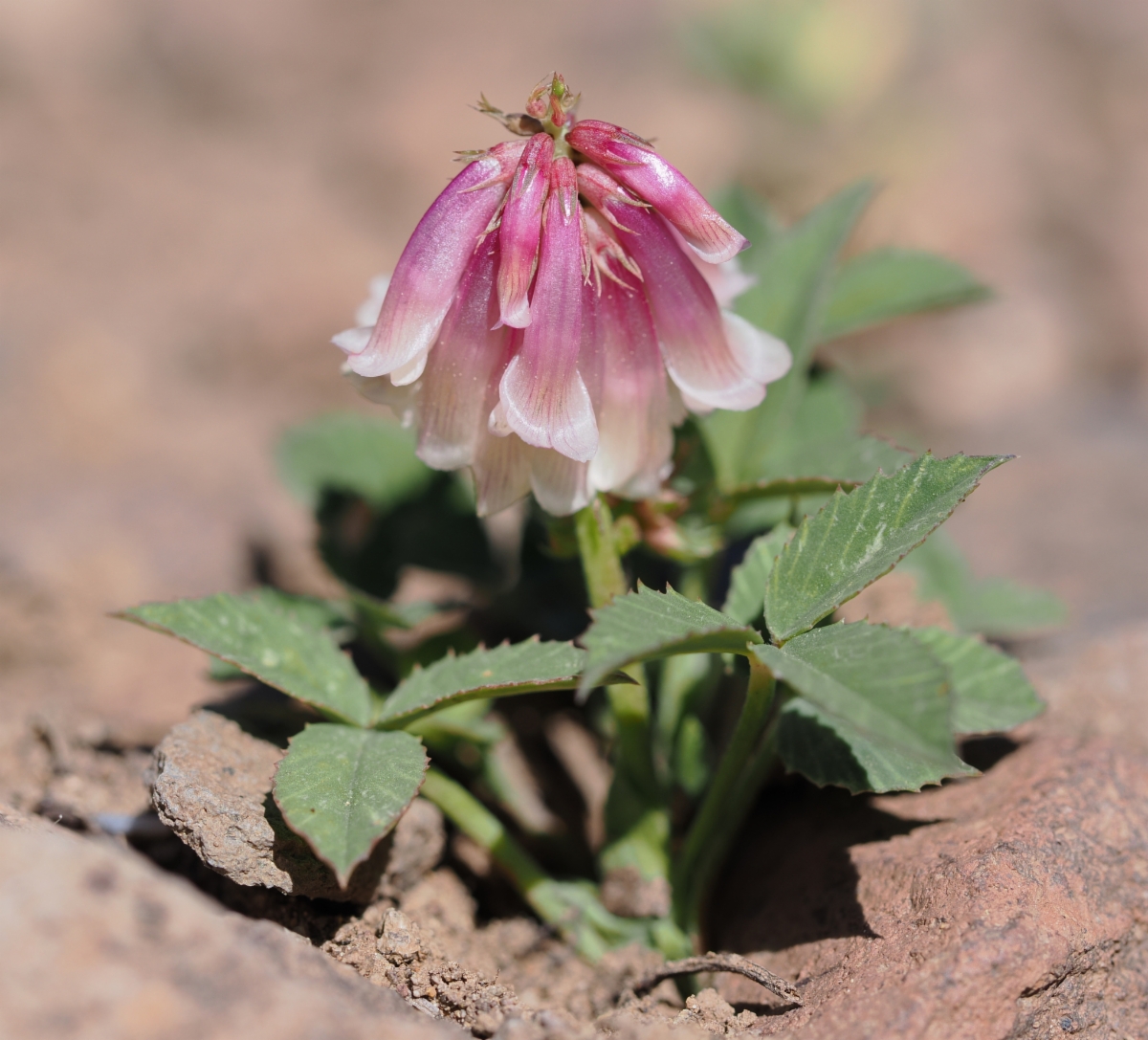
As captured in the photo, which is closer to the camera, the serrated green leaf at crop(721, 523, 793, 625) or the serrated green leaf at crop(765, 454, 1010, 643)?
the serrated green leaf at crop(765, 454, 1010, 643)

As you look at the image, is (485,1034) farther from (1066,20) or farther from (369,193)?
(1066,20)

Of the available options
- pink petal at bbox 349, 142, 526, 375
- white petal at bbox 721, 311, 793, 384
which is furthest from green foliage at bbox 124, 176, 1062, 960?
pink petal at bbox 349, 142, 526, 375

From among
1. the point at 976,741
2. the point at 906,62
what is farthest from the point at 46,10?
the point at 976,741

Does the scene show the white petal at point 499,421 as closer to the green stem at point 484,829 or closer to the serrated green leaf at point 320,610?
the green stem at point 484,829

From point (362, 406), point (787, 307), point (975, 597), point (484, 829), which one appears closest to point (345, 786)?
point (484, 829)

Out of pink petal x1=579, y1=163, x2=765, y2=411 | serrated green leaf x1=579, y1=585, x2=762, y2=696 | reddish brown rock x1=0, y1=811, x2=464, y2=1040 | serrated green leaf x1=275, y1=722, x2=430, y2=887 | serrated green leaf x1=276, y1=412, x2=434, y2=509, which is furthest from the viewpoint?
serrated green leaf x1=276, y1=412, x2=434, y2=509

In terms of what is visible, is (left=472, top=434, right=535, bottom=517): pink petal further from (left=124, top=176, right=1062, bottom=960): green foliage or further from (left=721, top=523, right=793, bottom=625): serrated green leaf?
(left=721, top=523, right=793, bottom=625): serrated green leaf

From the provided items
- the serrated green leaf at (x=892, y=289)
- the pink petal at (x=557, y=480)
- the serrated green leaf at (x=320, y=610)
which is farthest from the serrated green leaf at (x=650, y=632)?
the serrated green leaf at (x=892, y=289)

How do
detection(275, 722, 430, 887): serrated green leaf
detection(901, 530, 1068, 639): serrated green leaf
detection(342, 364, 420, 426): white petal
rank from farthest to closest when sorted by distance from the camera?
1. detection(901, 530, 1068, 639): serrated green leaf
2. detection(342, 364, 420, 426): white petal
3. detection(275, 722, 430, 887): serrated green leaf
